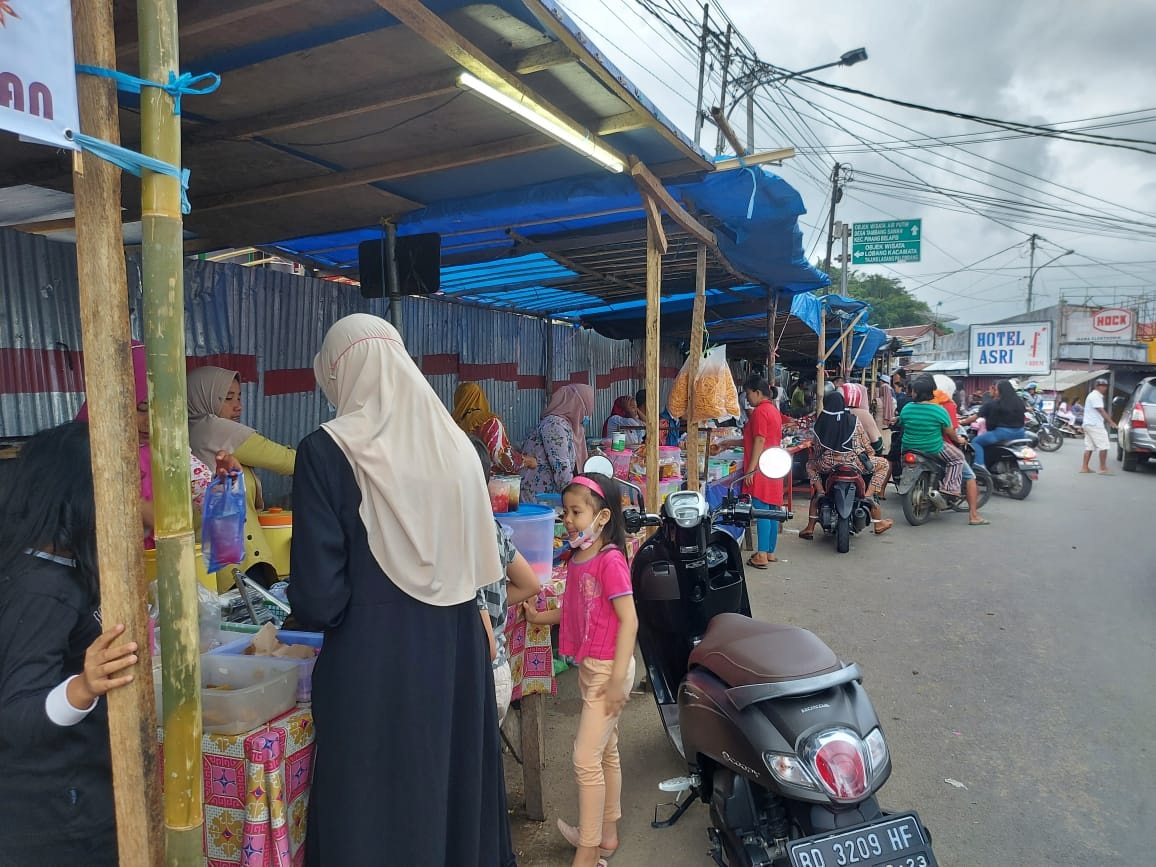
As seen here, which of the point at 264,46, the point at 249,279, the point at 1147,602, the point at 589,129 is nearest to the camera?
the point at 264,46

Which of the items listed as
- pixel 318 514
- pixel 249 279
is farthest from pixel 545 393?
pixel 318 514

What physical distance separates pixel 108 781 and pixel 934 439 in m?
8.41

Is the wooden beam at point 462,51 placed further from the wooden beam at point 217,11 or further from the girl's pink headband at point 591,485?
the girl's pink headband at point 591,485

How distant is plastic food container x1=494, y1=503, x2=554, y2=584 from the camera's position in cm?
302

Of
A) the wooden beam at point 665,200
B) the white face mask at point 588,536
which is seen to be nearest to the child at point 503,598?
the white face mask at point 588,536

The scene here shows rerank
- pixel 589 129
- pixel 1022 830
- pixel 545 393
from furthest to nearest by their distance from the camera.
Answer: pixel 545 393, pixel 589 129, pixel 1022 830

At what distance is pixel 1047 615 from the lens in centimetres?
519

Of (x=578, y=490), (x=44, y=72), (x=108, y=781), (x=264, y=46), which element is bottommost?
(x=108, y=781)

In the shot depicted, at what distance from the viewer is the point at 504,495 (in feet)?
10.2

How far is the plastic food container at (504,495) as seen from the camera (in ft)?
10.1

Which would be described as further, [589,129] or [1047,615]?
[1047,615]

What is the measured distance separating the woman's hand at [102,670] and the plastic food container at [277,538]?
2.03 metres

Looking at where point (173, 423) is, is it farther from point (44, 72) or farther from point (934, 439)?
point (934, 439)

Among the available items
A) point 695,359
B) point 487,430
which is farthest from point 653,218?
point 487,430
